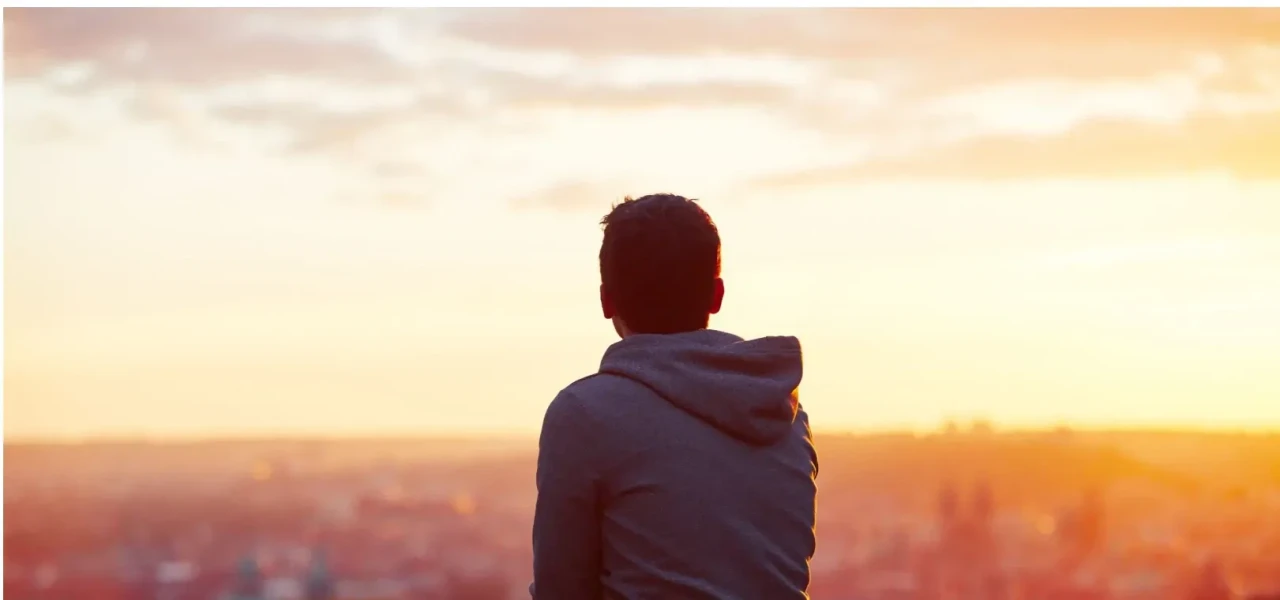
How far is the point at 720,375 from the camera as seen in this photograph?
1015 mm

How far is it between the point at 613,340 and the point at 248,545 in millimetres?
9660

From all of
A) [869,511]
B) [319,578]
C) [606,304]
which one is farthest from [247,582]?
[606,304]

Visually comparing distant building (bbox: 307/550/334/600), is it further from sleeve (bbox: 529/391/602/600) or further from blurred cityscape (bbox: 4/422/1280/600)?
sleeve (bbox: 529/391/602/600)

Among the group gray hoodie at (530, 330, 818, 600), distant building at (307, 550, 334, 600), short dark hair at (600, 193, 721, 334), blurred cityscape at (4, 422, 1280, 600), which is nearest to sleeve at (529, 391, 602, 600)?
gray hoodie at (530, 330, 818, 600)

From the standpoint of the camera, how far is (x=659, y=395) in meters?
1.00

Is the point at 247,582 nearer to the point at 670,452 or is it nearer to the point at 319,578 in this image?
the point at 319,578

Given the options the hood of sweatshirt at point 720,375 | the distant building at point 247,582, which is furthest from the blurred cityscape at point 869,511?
the hood of sweatshirt at point 720,375

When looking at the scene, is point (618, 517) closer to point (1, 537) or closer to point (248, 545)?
point (1, 537)

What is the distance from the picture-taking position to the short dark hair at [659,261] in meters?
1.02

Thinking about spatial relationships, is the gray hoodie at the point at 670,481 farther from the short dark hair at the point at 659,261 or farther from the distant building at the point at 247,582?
the distant building at the point at 247,582

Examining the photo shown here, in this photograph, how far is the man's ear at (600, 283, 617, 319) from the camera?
1.06m

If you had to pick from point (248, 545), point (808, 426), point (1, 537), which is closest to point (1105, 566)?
point (248, 545)

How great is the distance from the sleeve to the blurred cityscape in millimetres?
6095

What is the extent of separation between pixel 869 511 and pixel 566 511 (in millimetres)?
6967
